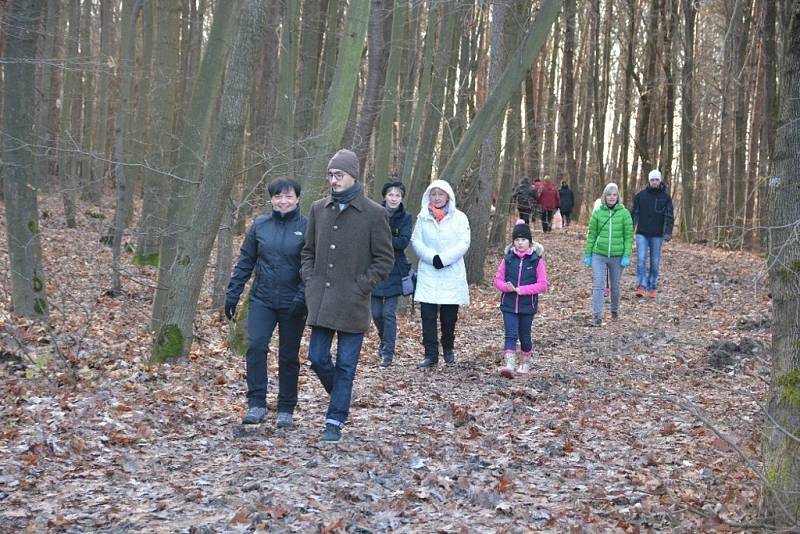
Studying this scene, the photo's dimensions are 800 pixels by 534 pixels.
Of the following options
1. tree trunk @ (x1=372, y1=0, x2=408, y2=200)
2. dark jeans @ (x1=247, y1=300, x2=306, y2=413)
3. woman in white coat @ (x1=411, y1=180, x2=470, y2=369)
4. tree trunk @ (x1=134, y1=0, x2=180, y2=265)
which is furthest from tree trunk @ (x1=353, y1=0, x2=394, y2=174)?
dark jeans @ (x1=247, y1=300, x2=306, y2=413)

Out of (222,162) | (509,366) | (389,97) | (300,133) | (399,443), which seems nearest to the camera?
(399,443)

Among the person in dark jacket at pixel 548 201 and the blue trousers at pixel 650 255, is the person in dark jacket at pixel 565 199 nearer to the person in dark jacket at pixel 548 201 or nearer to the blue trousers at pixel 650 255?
the person in dark jacket at pixel 548 201

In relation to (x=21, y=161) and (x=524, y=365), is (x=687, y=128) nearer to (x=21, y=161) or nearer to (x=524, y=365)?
(x=524, y=365)

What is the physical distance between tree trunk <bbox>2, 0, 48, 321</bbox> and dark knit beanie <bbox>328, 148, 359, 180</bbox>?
20.7ft

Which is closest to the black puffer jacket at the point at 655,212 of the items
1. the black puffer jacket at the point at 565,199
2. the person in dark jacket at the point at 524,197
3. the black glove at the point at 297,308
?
the person in dark jacket at the point at 524,197

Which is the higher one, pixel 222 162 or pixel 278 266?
pixel 222 162

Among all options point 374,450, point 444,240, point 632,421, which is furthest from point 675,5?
point 374,450

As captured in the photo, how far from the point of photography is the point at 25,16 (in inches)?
462

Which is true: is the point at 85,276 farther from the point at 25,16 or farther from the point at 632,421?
the point at 632,421

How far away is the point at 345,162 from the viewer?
6781 millimetres

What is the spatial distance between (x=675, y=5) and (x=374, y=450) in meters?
25.9

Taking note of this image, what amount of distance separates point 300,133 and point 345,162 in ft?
35.0

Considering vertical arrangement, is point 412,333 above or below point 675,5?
below

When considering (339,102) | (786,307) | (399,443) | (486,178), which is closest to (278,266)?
(399,443)
